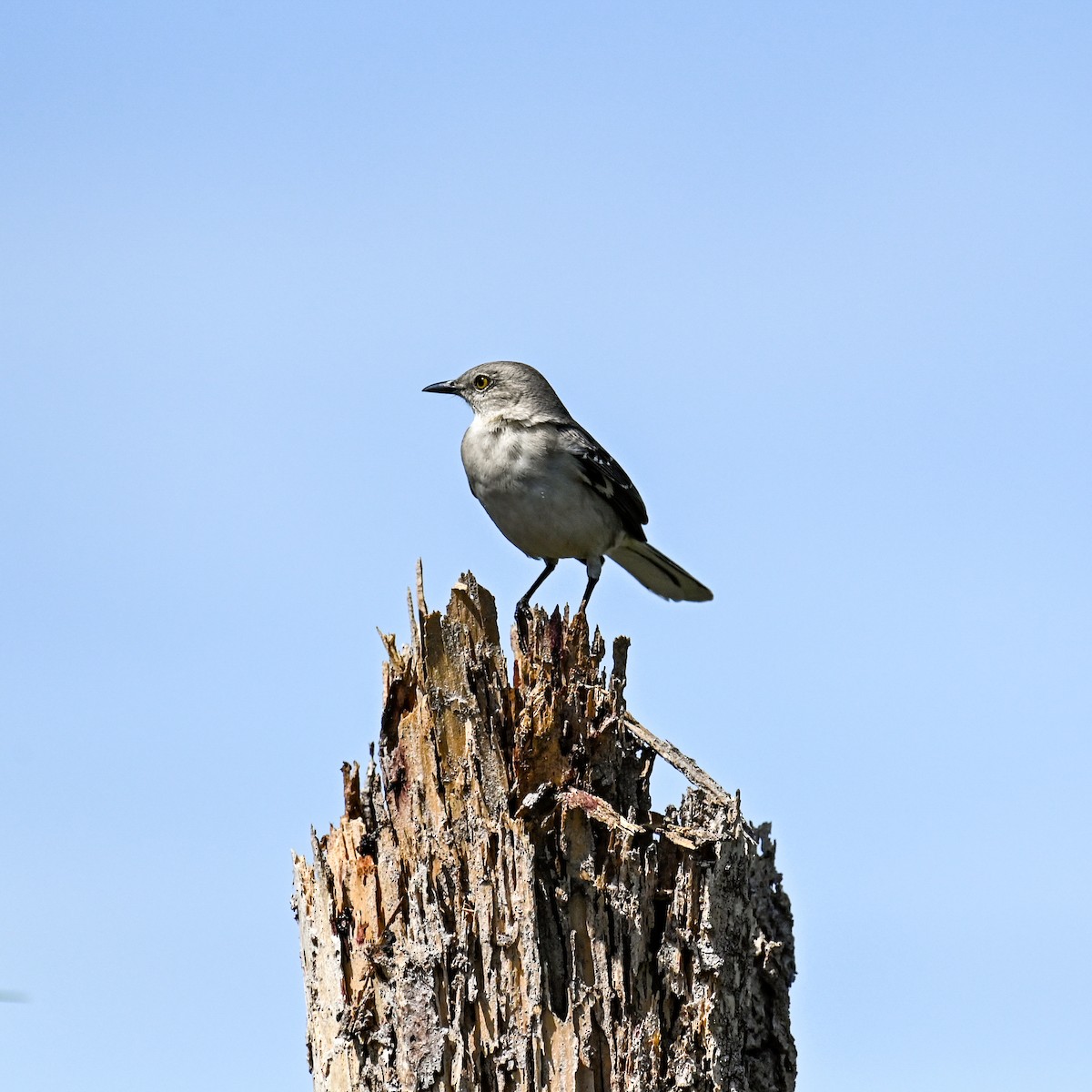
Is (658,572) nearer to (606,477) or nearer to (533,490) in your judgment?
(606,477)

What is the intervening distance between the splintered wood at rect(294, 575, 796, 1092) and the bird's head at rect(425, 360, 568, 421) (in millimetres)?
4650

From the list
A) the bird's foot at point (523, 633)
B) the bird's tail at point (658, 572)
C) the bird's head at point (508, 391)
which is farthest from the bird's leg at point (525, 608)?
the bird's head at point (508, 391)

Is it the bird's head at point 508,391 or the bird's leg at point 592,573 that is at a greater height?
the bird's head at point 508,391

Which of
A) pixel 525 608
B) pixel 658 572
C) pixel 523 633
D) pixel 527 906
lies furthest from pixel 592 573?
pixel 527 906

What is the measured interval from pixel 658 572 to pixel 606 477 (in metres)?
0.96

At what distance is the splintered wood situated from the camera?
19.1 ft

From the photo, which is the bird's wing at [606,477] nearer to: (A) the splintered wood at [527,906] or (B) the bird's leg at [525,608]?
(B) the bird's leg at [525,608]

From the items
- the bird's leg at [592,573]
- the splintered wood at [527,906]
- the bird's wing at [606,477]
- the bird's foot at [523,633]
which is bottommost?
the splintered wood at [527,906]

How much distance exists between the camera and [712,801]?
6.41 m

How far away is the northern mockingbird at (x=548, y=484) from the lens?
1074 centimetres

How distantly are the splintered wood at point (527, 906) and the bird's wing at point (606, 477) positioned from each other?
4.35m

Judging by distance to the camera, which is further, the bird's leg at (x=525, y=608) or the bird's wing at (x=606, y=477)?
the bird's wing at (x=606, y=477)

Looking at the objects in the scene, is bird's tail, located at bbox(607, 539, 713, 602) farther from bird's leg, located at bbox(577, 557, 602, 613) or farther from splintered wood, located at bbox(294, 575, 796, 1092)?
splintered wood, located at bbox(294, 575, 796, 1092)

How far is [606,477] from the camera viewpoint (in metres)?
11.3
